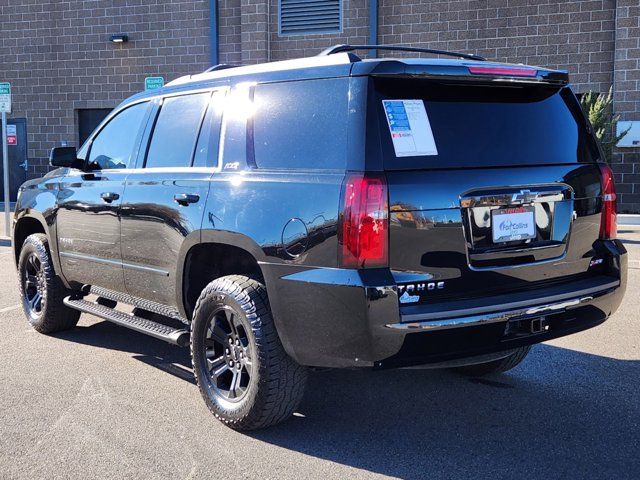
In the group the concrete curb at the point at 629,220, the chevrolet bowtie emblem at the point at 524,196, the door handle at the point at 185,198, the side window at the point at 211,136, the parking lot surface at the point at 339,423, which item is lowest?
the concrete curb at the point at 629,220

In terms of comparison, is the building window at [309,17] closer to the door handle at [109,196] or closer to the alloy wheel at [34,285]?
the alloy wheel at [34,285]

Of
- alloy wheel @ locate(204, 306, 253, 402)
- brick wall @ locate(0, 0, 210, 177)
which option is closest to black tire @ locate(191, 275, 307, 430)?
alloy wheel @ locate(204, 306, 253, 402)

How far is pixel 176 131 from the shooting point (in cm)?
464

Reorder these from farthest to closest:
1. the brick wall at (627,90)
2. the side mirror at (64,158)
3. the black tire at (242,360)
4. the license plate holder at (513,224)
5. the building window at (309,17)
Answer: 1. the building window at (309,17)
2. the brick wall at (627,90)
3. the side mirror at (64,158)
4. the black tire at (242,360)
5. the license plate holder at (513,224)

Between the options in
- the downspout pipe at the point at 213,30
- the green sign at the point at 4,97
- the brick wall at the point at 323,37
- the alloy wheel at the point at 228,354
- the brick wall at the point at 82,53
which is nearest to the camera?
the alloy wheel at the point at 228,354

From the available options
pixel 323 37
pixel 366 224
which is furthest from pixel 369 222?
pixel 323 37

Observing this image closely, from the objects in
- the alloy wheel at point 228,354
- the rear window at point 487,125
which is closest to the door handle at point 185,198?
the alloy wheel at point 228,354

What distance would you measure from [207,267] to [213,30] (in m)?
16.4

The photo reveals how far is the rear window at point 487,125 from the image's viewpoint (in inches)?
134

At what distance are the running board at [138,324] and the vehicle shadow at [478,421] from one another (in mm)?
463

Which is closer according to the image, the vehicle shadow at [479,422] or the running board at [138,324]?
the vehicle shadow at [479,422]

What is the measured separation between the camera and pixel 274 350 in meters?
3.64

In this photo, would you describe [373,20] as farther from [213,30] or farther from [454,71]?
[454,71]

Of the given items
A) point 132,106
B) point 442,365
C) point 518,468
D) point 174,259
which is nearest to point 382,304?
point 442,365
